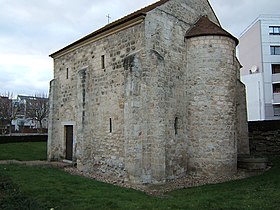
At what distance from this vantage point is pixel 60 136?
1756cm

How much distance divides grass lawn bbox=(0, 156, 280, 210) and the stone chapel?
190cm

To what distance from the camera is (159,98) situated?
11.2m

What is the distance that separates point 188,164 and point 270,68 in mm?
26090

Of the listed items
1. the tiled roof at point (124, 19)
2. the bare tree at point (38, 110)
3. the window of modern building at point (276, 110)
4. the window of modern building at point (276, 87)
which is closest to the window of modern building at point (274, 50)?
the window of modern building at point (276, 87)

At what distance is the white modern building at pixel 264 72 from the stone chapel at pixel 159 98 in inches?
883

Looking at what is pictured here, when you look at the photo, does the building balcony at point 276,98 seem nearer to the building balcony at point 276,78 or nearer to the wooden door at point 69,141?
the building balcony at point 276,78

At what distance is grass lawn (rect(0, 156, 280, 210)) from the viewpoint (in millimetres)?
7031

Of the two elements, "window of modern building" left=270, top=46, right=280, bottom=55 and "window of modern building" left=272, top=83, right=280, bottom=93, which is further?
"window of modern building" left=270, top=46, right=280, bottom=55

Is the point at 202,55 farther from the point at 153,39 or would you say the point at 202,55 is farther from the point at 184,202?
the point at 184,202

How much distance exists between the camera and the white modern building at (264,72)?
3328 centimetres

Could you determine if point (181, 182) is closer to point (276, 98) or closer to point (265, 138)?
point (265, 138)

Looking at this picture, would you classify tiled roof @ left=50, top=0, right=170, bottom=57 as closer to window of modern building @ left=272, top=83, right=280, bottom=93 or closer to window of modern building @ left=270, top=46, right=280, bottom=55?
window of modern building @ left=272, top=83, right=280, bottom=93

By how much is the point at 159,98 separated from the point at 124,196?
4.35 m

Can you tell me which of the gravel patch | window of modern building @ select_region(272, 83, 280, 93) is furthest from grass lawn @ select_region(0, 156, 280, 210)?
window of modern building @ select_region(272, 83, 280, 93)
